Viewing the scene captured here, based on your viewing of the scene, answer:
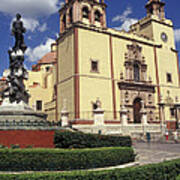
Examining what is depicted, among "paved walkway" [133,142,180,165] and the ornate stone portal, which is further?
the ornate stone portal

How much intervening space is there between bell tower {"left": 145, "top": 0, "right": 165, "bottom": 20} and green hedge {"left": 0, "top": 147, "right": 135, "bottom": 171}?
97.5ft

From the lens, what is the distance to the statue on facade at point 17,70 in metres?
11.0

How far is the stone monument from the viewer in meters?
10.1

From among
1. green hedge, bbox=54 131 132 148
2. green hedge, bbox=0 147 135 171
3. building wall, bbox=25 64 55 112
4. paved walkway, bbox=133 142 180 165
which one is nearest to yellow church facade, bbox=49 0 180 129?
building wall, bbox=25 64 55 112

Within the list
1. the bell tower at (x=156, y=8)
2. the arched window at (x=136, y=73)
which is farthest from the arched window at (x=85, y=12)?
the bell tower at (x=156, y=8)

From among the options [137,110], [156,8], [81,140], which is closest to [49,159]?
[81,140]

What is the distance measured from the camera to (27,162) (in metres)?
6.54

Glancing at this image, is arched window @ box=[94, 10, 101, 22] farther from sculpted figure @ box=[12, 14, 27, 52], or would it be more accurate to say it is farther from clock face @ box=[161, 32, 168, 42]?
sculpted figure @ box=[12, 14, 27, 52]

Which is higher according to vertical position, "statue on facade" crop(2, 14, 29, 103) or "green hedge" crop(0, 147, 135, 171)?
"statue on facade" crop(2, 14, 29, 103)

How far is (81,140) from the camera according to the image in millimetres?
8125

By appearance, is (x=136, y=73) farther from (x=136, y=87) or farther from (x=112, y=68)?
(x=112, y=68)

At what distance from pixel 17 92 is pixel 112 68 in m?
16.6

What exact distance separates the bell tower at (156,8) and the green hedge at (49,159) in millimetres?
29704

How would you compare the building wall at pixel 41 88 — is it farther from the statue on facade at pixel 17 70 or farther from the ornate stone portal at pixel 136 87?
the statue on facade at pixel 17 70
